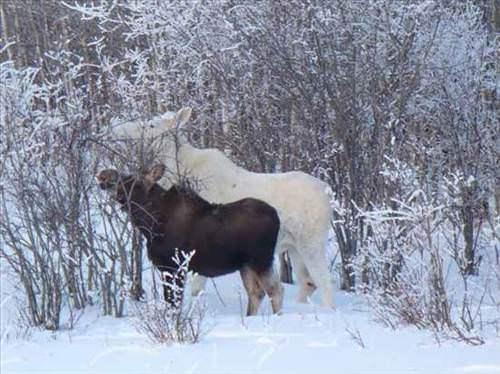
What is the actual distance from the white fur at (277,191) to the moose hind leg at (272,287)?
2.17 ft

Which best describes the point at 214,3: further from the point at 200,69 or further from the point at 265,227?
the point at 265,227

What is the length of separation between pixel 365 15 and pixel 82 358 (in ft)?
23.5

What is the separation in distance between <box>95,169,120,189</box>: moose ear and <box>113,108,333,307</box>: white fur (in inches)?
30.6

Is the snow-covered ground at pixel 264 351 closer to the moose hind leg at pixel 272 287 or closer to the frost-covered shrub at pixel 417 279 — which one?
the frost-covered shrub at pixel 417 279

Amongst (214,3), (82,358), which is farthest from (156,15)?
Result: (82,358)

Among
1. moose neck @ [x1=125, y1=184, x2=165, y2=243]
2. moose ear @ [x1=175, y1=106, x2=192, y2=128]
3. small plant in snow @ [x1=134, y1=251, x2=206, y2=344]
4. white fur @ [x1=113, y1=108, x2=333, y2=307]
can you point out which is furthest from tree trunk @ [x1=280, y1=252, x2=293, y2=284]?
small plant in snow @ [x1=134, y1=251, x2=206, y2=344]

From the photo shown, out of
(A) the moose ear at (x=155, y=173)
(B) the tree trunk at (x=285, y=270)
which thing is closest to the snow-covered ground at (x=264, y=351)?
(A) the moose ear at (x=155, y=173)

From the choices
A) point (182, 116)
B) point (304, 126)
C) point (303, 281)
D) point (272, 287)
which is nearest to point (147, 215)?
point (272, 287)

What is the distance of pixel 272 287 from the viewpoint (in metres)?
10.7

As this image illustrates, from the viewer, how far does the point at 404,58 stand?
1372cm

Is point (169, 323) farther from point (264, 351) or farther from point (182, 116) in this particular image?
point (182, 116)

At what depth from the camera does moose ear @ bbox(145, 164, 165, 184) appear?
10734 millimetres

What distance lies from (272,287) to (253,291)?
223 mm

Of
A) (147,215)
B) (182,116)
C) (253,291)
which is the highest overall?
(182,116)
